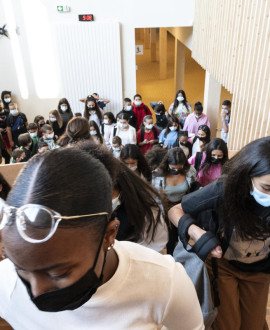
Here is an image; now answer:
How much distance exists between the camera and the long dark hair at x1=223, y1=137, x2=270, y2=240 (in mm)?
1503

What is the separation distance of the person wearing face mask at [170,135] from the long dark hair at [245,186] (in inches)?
144

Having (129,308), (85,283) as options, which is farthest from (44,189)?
(129,308)

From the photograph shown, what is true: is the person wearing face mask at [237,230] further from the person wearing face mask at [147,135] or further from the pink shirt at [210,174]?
the person wearing face mask at [147,135]

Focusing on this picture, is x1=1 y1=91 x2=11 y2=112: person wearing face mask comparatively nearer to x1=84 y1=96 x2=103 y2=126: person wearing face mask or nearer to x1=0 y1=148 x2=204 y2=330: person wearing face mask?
x1=84 y1=96 x2=103 y2=126: person wearing face mask

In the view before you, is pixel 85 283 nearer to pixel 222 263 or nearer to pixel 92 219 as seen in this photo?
pixel 92 219

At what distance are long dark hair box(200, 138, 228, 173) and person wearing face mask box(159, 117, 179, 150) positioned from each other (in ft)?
5.13

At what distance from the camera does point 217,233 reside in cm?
172

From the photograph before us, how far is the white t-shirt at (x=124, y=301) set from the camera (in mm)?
985

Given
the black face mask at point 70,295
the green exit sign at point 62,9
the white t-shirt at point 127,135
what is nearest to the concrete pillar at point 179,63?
the green exit sign at point 62,9

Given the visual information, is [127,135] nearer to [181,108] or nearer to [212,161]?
[181,108]

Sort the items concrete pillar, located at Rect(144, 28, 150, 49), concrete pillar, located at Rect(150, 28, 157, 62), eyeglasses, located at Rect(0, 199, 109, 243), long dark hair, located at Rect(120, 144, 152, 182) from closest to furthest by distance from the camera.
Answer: eyeglasses, located at Rect(0, 199, 109, 243) → long dark hair, located at Rect(120, 144, 152, 182) → concrete pillar, located at Rect(150, 28, 157, 62) → concrete pillar, located at Rect(144, 28, 150, 49)

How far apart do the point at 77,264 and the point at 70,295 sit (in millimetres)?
120

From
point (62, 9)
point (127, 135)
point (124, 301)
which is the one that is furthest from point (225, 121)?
point (124, 301)

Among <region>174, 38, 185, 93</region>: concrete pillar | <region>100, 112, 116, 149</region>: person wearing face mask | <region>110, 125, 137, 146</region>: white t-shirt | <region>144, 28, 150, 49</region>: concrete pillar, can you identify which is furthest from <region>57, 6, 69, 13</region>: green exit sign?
<region>144, 28, 150, 49</region>: concrete pillar
